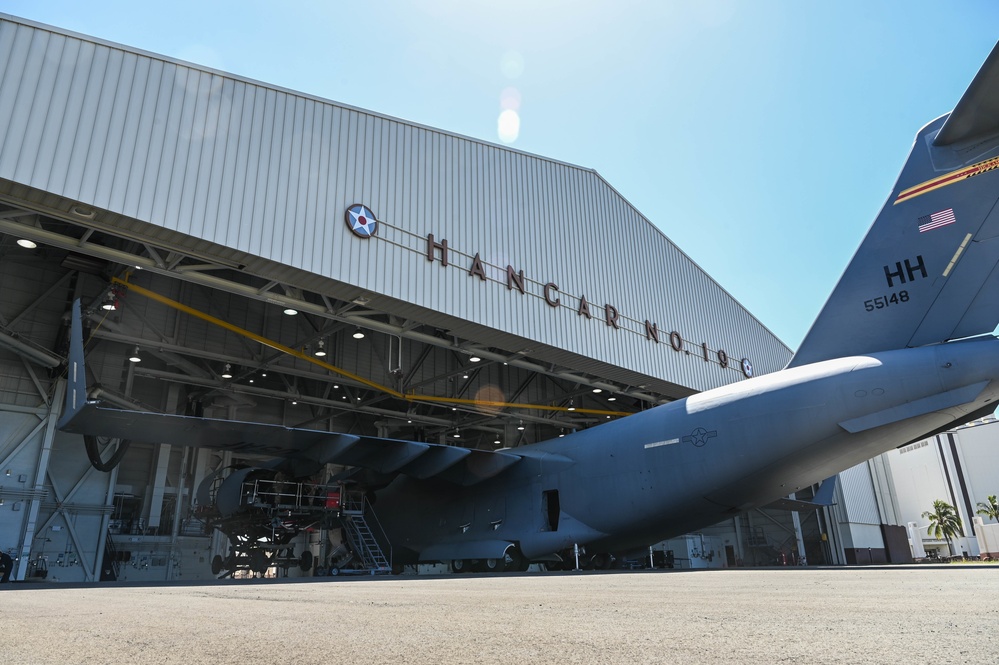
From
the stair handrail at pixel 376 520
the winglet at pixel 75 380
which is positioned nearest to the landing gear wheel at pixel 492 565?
the stair handrail at pixel 376 520

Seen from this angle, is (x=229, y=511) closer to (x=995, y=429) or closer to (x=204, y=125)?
(x=204, y=125)

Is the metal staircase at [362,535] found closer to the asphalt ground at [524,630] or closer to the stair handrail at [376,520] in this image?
the stair handrail at [376,520]

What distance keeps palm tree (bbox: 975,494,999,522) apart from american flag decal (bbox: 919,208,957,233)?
55.6m

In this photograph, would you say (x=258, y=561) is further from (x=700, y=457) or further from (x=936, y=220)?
(x=936, y=220)

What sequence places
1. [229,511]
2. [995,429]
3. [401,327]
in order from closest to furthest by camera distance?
[229,511], [401,327], [995,429]

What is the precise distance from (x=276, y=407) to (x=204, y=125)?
16789mm

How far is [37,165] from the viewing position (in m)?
11.2

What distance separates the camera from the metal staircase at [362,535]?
1698 centimetres

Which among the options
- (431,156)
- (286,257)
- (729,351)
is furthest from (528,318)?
(729,351)

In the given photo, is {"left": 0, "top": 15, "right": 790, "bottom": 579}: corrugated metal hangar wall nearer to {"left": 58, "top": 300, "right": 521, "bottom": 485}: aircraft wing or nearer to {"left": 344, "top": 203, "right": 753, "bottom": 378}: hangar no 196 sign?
{"left": 344, "top": 203, "right": 753, "bottom": 378}: hangar no 196 sign

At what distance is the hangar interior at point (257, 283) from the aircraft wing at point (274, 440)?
3.26 m

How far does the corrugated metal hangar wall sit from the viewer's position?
482 inches

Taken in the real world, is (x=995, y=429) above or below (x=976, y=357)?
Result: above

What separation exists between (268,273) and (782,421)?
36.2 ft
